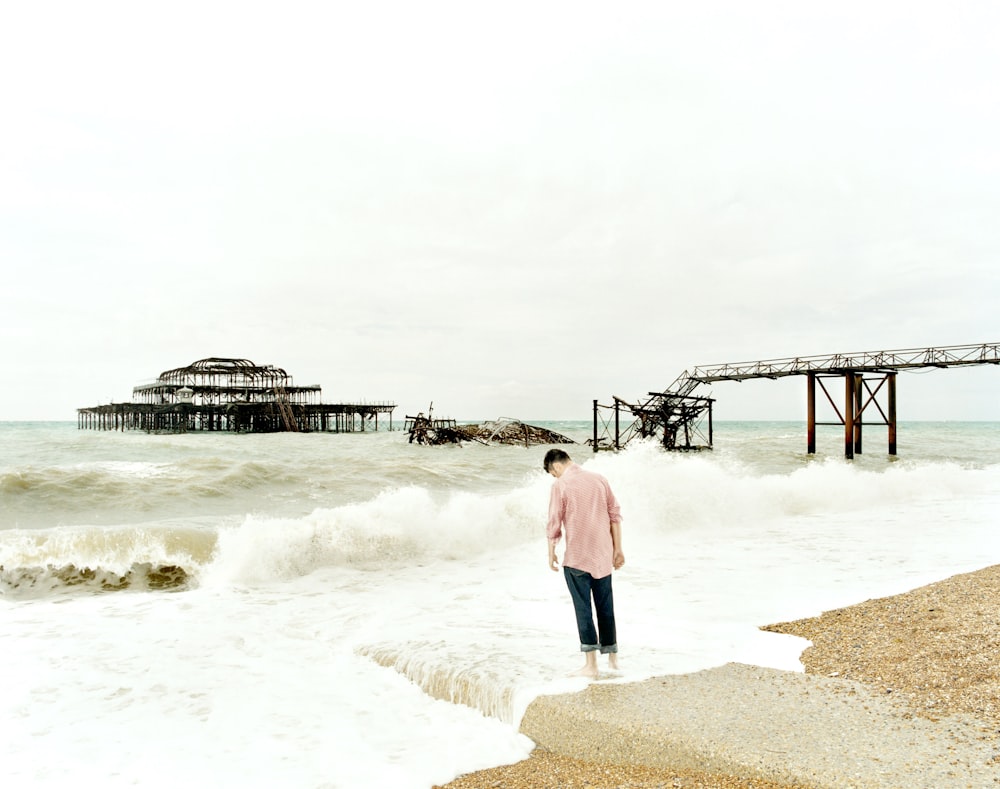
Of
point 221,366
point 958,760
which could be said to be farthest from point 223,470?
point 221,366

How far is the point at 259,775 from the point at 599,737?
6.89ft

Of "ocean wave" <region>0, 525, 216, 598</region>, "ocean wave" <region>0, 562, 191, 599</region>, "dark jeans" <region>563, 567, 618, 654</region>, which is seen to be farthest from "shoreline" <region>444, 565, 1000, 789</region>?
"ocean wave" <region>0, 525, 216, 598</region>

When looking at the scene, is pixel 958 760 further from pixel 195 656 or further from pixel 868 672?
pixel 195 656

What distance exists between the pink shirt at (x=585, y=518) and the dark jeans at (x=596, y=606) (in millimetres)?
71

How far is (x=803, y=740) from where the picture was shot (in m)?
3.71

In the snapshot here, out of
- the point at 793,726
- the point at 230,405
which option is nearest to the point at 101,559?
the point at 793,726

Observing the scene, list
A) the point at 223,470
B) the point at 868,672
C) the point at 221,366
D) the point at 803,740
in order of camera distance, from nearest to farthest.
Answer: the point at 803,740, the point at 868,672, the point at 223,470, the point at 221,366

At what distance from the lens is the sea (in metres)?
4.29

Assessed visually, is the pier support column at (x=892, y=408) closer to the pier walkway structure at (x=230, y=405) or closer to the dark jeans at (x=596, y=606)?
the dark jeans at (x=596, y=606)

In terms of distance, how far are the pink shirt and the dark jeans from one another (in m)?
0.07

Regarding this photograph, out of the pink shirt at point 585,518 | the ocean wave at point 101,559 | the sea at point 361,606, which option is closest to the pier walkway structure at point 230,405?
the sea at point 361,606

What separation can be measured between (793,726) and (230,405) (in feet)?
238

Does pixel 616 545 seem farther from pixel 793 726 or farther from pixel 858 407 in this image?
pixel 858 407

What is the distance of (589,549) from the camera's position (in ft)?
16.1
